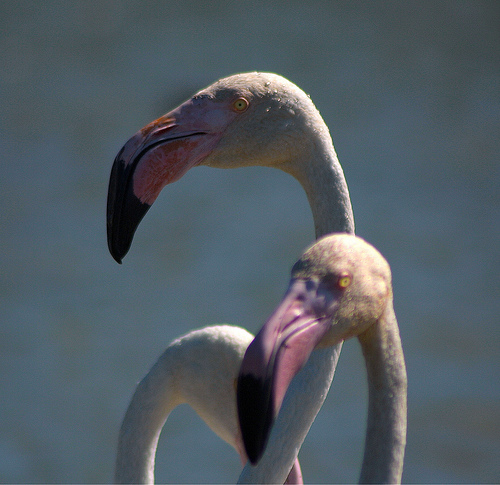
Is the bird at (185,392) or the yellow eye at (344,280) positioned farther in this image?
the bird at (185,392)

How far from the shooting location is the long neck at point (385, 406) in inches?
45.7

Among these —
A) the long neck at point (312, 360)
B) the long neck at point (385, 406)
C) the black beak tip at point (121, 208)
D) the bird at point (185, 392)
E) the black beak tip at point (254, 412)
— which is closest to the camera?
the black beak tip at point (254, 412)

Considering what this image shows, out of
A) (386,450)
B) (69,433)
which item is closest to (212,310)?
(69,433)

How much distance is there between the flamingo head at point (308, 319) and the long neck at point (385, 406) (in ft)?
0.12

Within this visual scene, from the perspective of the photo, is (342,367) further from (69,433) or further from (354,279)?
(354,279)

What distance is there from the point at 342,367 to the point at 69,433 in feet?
5.81

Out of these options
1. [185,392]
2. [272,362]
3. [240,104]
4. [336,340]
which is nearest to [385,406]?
[336,340]

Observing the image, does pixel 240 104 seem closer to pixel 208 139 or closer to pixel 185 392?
pixel 208 139

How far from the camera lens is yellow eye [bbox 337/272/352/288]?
1.07 metres

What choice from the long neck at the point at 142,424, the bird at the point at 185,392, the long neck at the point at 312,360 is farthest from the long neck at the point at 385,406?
the long neck at the point at 142,424

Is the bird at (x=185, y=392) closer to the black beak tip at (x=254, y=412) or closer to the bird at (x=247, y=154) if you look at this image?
the bird at (x=247, y=154)

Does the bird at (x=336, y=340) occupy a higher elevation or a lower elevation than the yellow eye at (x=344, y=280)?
lower

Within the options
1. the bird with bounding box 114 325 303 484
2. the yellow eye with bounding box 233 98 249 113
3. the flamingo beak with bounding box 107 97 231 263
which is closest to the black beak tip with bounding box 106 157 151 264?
the flamingo beak with bounding box 107 97 231 263

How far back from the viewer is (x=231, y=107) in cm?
152
